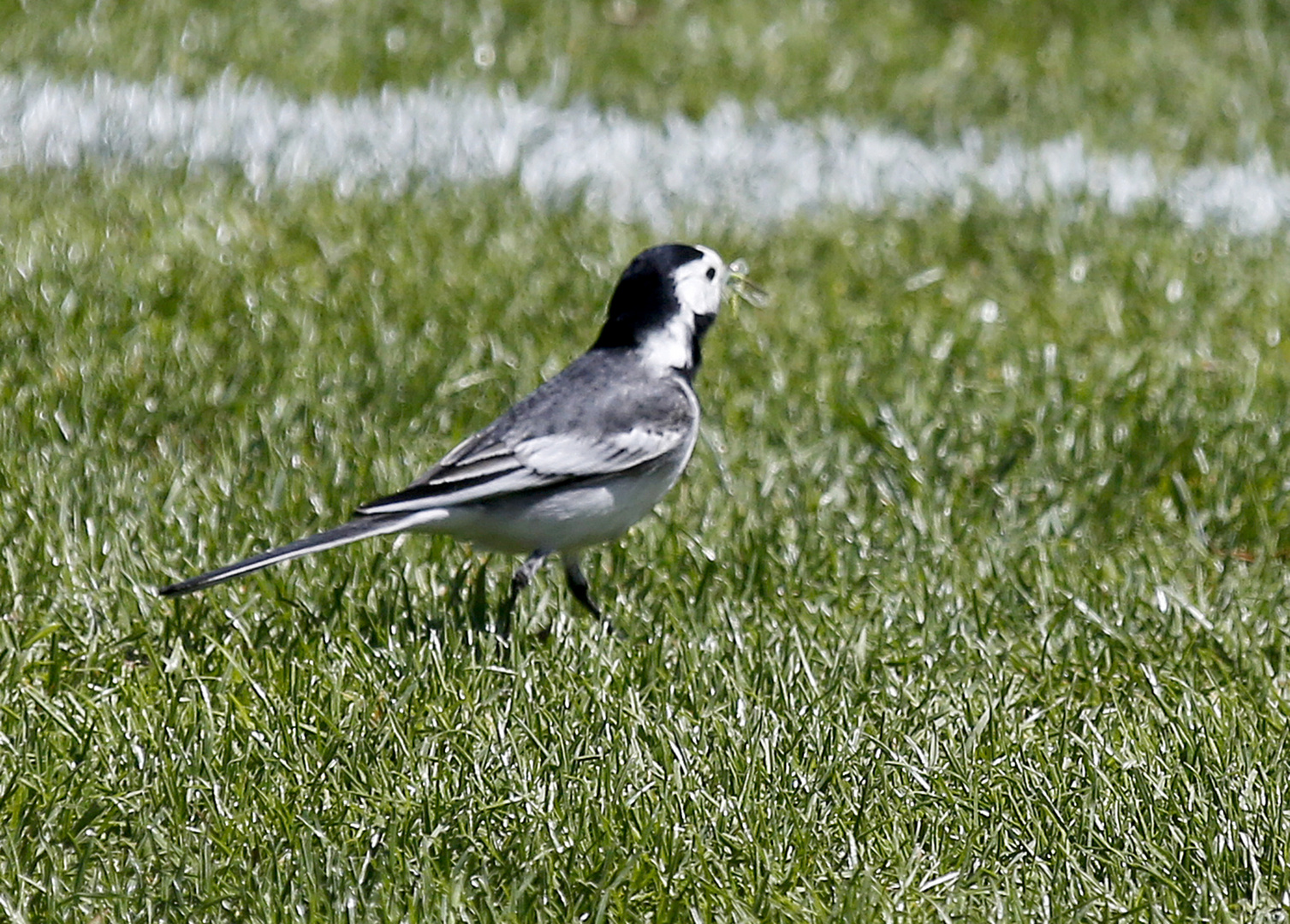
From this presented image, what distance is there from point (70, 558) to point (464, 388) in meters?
1.79

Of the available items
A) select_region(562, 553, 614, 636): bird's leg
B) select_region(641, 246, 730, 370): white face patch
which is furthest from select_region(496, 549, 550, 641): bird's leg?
select_region(641, 246, 730, 370): white face patch

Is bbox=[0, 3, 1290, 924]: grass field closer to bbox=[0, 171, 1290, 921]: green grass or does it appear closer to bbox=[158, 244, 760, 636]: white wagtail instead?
bbox=[0, 171, 1290, 921]: green grass

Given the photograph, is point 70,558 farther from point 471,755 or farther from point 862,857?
point 862,857

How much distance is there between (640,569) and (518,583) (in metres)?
0.53

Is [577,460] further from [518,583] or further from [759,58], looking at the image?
[759,58]

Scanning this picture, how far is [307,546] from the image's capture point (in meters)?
4.28

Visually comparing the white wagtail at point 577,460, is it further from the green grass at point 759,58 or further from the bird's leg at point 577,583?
the green grass at point 759,58

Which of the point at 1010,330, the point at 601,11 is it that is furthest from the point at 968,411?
the point at 601,11

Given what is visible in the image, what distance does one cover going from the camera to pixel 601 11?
1048 centimetres

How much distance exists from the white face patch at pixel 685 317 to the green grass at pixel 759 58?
4096mm

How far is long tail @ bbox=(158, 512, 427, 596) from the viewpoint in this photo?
4.16 meters

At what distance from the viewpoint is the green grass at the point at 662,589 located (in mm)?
3645

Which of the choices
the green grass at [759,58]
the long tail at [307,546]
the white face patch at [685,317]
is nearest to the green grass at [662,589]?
the long tail at [307,546]

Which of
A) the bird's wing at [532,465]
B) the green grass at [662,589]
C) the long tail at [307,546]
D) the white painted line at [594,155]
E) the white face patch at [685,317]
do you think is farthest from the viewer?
the white painted line at [594,155]
